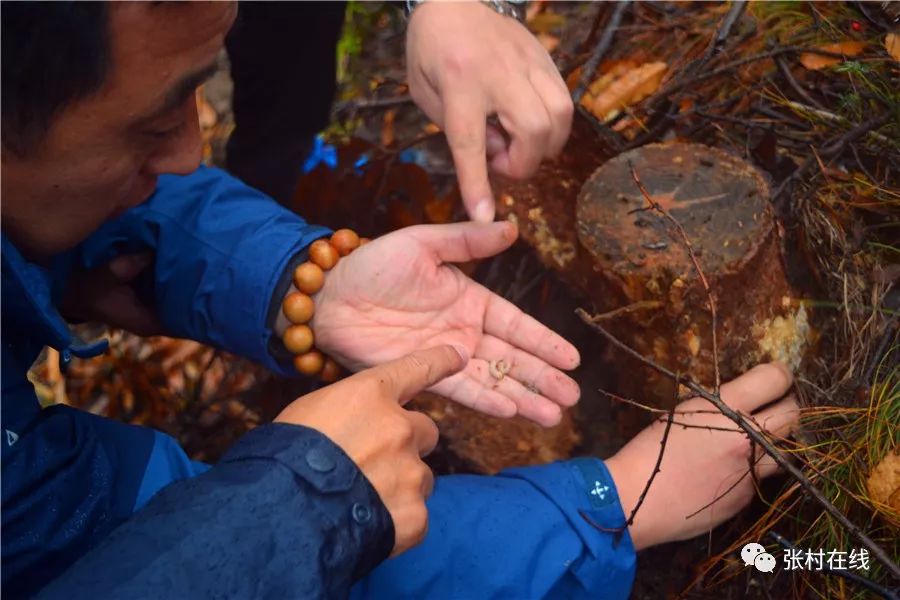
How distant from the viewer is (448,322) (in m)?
2.11

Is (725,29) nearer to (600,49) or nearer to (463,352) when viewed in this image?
(600,49)

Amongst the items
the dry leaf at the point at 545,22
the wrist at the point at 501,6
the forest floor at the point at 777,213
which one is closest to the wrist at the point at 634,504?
the forest floor at the point at 777,213

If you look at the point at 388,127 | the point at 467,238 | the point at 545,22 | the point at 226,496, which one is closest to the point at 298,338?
the point at 467,238

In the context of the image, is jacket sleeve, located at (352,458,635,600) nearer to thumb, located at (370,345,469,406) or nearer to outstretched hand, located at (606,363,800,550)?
outstretched hand, located at (606,363,800,550)

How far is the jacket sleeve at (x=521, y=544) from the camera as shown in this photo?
5.92 ft

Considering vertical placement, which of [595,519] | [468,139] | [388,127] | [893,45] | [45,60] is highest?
[45,60]

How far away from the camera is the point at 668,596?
210cm

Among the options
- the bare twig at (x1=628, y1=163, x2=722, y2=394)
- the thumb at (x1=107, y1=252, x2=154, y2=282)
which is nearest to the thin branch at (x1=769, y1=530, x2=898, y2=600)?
the bare twig at (x1=628, y1=163, x2=722, y2=394)

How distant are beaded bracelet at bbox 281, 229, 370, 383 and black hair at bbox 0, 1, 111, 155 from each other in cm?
86

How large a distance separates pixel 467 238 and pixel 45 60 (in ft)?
3.41

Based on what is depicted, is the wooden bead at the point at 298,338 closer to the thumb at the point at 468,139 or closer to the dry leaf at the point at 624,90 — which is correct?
the thumb at the point at 468,139

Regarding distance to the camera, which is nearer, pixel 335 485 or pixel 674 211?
pixel 335 485

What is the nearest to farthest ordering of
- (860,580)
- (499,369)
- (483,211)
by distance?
(860,580), (483,211), (499,369)

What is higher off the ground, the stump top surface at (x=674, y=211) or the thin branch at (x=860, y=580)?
the stump top surface at (x=674, y=211)
